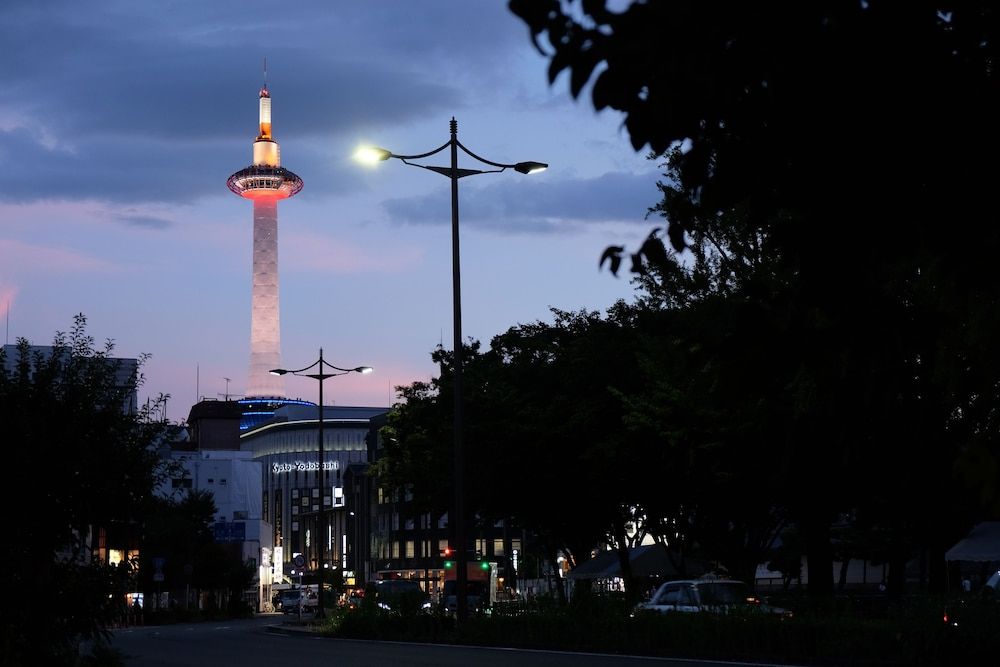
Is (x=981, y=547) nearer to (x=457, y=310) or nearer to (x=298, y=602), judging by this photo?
(x=457, y=310)

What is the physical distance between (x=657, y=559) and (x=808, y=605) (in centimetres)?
2350

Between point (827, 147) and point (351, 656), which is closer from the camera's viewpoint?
point (827, 147)

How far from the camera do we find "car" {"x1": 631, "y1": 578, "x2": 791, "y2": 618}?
101 feet

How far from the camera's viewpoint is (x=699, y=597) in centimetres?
3250

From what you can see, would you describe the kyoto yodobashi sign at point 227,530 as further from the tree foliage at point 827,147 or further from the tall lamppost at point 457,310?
the tree foliage at point 827,147

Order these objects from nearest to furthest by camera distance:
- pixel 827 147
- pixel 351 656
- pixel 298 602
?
pixel 827 147 → pixel 351 656 → pixel 298 602

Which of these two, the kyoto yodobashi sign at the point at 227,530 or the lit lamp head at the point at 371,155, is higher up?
the lit lamp head at the point at 371,155

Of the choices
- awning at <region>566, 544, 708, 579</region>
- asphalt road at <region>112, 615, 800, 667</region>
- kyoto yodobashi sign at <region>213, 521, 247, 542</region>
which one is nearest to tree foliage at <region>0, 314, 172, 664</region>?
asphalt road at <region>112, 615, 800, 667</region>

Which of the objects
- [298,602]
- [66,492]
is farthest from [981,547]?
[298,602]

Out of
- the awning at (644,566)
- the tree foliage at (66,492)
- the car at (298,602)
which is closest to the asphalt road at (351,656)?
the tree foliage at (66,492)

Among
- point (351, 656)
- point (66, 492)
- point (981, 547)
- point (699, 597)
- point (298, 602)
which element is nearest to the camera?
point (66, 492)

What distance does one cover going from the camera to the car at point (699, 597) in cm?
3092

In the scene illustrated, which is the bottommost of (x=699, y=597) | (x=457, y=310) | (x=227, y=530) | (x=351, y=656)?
(x=351, y=656)

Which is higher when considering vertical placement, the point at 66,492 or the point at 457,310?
the point at 457,310
